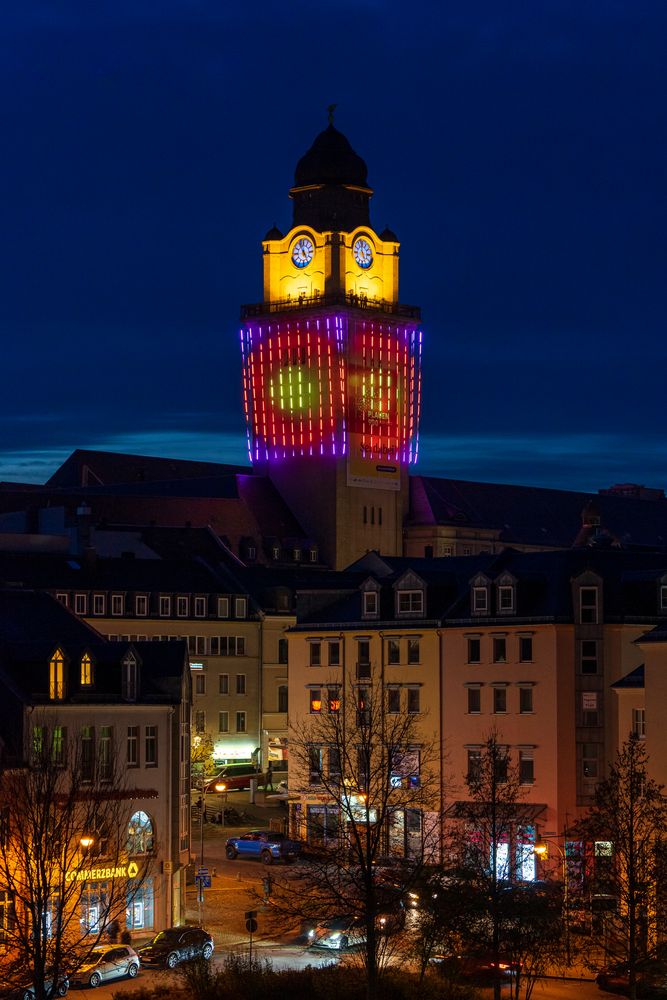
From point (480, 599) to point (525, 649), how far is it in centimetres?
456

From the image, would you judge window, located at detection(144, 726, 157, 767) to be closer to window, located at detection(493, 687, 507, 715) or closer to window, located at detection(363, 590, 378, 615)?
window, located at detection(493, 687, 507, 715)

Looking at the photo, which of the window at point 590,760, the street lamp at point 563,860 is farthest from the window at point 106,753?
the window at point 590,760

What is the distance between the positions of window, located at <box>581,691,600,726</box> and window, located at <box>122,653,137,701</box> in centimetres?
2858

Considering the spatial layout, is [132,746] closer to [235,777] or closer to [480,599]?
[480,599]

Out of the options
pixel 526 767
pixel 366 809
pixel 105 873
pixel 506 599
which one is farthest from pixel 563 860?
pixel 506 599

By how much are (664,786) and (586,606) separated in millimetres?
25890

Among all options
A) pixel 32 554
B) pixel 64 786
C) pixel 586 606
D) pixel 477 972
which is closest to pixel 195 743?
pixel 32 554

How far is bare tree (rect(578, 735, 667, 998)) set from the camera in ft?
328

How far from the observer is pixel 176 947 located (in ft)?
349

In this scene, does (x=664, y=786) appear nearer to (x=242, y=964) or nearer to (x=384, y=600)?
(x=242, y=964)

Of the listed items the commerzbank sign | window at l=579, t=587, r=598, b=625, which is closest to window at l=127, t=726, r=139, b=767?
the commerzbank sign

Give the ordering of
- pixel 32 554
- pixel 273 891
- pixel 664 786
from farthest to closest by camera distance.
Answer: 1. pixel 32 554
2. pixel 273 891
3. pixel 664 786

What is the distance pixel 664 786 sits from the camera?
370 feet

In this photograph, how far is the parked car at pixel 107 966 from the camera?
3976 inches
